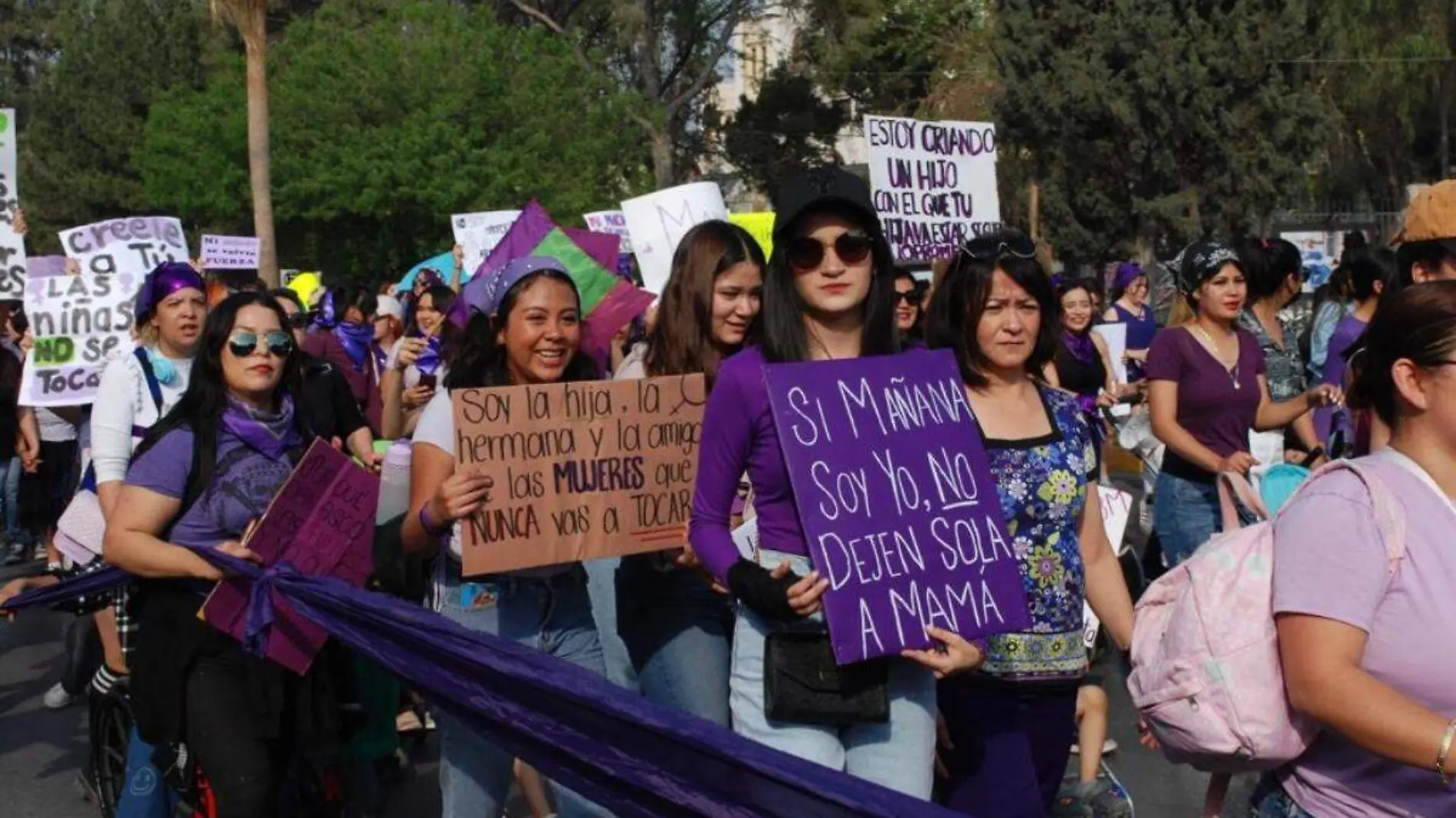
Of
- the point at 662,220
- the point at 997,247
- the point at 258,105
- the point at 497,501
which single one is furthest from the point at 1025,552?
the point at 258,105

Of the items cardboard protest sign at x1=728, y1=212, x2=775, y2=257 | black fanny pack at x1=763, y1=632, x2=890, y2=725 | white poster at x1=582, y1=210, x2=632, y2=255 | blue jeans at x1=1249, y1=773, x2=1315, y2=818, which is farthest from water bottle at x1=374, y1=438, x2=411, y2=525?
white poster at x1=582, y1=210, x2=632, y2=255

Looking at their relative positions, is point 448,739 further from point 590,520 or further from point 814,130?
point 814,130

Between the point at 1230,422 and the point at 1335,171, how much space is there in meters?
47.3

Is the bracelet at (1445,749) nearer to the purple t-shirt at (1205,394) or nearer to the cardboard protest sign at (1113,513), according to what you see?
the purple t-shirt at (1205,394)

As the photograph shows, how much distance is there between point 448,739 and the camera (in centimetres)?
427

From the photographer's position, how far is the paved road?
21.7 ft

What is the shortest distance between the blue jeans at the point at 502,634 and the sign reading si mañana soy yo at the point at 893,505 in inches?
45.8

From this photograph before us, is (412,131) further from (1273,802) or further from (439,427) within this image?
(1273,802)

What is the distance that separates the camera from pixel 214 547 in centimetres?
462

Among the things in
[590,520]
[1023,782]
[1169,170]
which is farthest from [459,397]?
[1169,170]

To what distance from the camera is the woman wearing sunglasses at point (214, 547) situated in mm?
4598

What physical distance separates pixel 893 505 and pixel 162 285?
322 cm

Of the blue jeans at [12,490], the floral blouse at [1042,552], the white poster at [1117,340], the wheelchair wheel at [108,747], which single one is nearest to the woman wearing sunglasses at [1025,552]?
the floral blouse at [1042,552]

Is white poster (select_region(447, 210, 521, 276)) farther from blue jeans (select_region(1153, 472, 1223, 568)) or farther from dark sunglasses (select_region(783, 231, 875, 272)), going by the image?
dark sunglasses (select_region(783, 231, 875, 272))
